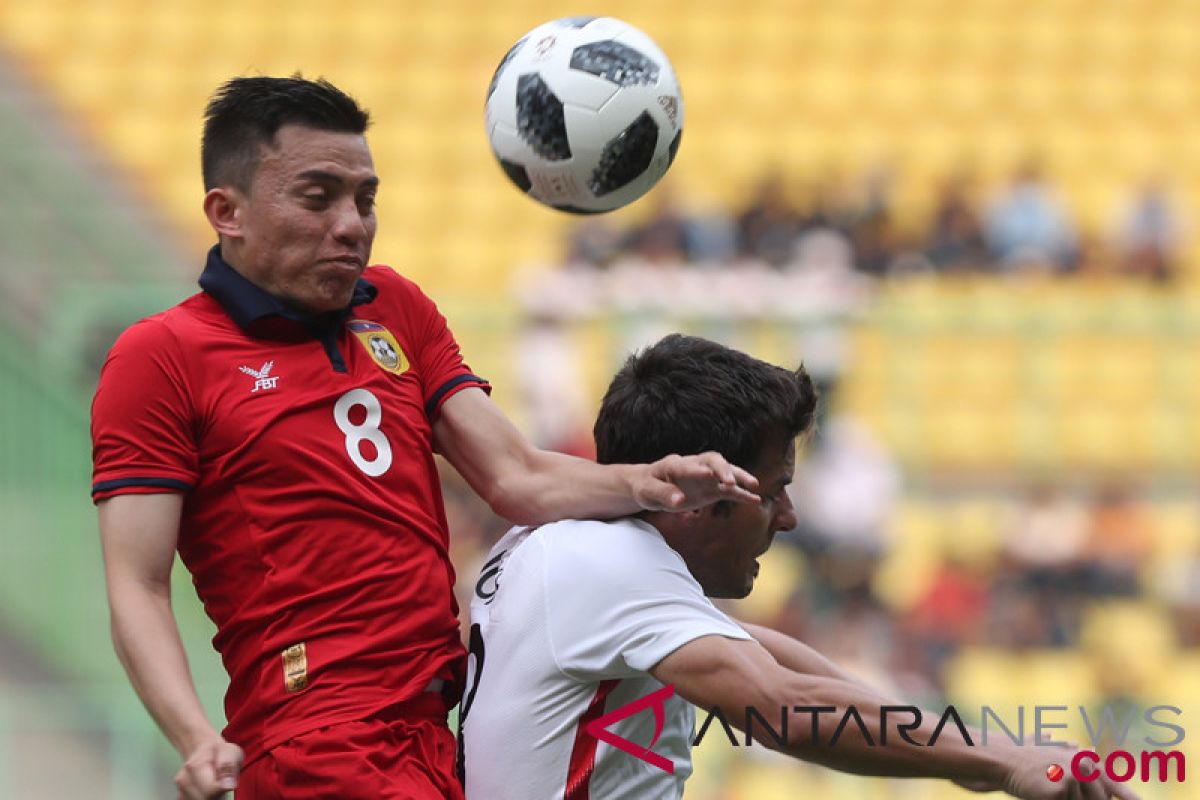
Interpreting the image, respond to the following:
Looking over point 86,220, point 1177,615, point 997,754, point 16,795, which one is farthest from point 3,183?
point 997,754

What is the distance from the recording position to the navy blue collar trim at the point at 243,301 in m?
3.41

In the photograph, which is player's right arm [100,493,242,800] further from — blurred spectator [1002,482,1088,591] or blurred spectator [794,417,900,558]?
blurred spectator [1002,482,1088,591]

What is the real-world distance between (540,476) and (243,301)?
670 millimetres

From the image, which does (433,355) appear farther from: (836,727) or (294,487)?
(836,727)

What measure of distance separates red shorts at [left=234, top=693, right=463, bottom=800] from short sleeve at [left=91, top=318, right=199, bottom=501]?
0.51 meters

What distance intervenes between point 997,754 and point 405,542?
1.13m

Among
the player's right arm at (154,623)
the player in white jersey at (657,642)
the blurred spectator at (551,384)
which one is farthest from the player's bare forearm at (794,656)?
the blurred spectator at (551,384)

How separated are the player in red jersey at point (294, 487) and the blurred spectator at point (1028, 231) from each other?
829 cm

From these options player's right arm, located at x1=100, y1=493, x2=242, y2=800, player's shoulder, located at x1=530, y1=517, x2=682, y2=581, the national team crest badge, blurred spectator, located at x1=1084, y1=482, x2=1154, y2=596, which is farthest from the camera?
blurred spectator, located at x1=1084, y1=482, x2=1154, y2=596

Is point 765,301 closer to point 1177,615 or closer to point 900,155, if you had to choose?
point 1177,615

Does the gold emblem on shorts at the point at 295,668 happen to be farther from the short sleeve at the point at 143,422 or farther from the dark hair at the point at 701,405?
the dark hair at the point at 701,405

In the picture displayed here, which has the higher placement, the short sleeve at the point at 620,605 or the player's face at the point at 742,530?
the player's face at the point at 742,530

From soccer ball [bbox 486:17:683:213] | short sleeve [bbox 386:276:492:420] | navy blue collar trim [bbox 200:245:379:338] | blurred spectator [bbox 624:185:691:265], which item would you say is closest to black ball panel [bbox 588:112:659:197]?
soccer ball [bbox 486:17:683:213]

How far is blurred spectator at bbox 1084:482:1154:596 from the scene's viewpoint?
8891 mm
